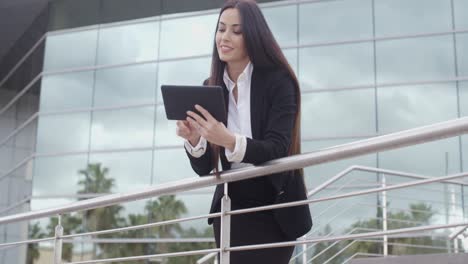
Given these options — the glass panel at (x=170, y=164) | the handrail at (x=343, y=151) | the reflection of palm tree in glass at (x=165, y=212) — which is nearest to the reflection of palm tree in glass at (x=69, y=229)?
the reflection of palm tree in glass at (x=165, y=212)

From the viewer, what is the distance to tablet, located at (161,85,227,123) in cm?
239

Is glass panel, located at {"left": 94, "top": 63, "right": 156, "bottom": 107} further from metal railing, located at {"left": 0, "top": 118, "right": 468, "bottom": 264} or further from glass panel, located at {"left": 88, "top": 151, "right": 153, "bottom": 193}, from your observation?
metal railing, located at {"left": 0, "top": 118, "right": 468, "bottom": 264}

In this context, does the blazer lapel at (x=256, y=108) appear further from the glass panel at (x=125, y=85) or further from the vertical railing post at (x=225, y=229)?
the glass panel at (x=125, y=85)

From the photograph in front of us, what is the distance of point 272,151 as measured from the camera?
8.06ft

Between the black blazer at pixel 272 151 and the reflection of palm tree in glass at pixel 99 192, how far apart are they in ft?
38.1

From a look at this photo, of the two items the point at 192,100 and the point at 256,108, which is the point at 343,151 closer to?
the point at 256,108

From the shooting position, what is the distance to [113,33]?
49.0 ft

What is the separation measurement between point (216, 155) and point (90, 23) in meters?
13.2

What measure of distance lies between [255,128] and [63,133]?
42.7 ft

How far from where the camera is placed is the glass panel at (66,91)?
15.0m

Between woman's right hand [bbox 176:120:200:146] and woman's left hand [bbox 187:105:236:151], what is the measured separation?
11 centimetres

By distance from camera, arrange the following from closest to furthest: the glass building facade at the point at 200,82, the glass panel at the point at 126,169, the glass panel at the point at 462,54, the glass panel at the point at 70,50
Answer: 1. the glass building facade at the point at 200,82
2. the glass panel at the point at 462,54
3. the glass panel at the point at 126,169
4. the glass panel at the point at 70,50

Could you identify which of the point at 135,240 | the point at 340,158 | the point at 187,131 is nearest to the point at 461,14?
the point at 135,240

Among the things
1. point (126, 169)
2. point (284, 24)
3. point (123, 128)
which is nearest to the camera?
point (284, 24)
